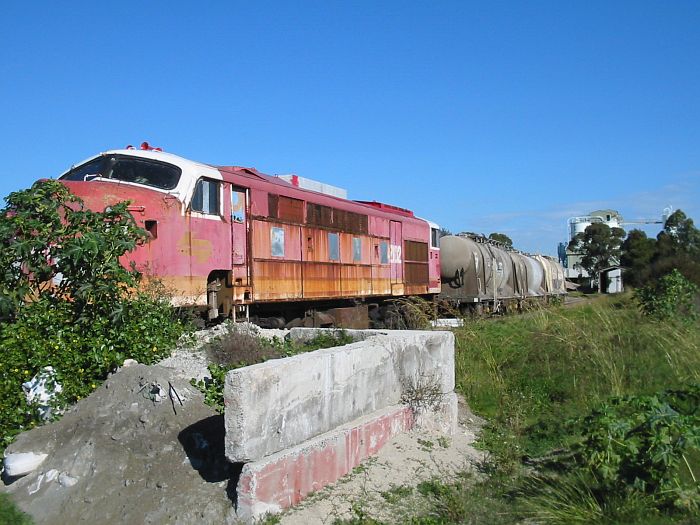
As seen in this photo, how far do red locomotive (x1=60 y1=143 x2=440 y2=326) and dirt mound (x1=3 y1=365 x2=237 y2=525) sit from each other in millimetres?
2835

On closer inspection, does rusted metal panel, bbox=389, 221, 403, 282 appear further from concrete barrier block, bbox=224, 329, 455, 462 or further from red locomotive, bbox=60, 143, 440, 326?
concrete barrier block, bbox=224, 329, 455, 462

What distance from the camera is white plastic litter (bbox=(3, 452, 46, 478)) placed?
201 inches

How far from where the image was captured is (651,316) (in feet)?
40.2

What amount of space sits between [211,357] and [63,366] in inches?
54.0

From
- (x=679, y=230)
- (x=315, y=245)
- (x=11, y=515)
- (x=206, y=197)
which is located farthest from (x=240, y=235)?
(x=679, y=230)

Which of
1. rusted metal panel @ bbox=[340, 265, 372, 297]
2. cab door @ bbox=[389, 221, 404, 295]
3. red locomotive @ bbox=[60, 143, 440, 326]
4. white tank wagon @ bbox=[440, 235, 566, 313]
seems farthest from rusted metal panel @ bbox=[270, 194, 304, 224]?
white tank wagon @ bbox=[440, 235, 566, 313]

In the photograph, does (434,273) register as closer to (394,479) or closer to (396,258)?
(396,258)

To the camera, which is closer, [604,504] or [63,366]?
[604,504]

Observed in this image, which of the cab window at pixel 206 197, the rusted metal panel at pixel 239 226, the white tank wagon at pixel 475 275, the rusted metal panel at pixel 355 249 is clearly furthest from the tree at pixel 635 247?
the cab window at pixel 206 197

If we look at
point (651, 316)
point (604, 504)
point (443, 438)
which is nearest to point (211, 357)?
point (443, 438)

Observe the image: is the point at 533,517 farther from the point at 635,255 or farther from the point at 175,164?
the point at 635,255

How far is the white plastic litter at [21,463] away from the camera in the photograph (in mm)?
5094

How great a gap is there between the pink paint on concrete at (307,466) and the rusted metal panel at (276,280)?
521cm

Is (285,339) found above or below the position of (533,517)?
above
